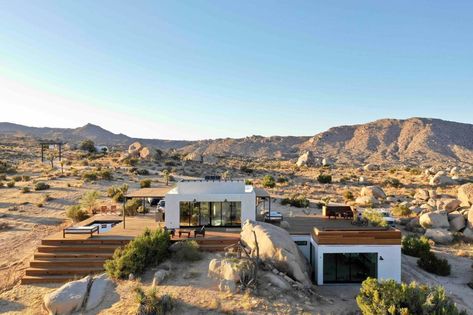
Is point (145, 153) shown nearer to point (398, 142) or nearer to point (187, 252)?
Answer: point (187, 252)

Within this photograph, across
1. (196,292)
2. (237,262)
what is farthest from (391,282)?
(196,292)

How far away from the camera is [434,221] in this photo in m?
29.4

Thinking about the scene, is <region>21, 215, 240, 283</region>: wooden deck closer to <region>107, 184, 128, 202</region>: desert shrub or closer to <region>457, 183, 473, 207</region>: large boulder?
<region>107, 184, 128, 202</region>: desert shrub

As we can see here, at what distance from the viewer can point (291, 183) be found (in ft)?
166

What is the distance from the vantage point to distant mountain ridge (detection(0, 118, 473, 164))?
5330 inches

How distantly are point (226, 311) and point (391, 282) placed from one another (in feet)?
21.5

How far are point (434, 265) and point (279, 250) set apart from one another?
11.2 m

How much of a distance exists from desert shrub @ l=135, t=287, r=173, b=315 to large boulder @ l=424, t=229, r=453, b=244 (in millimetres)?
22610

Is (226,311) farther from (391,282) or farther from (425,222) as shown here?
(425,222)

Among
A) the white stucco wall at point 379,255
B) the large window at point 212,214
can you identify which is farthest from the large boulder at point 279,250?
the large window at point 212,214

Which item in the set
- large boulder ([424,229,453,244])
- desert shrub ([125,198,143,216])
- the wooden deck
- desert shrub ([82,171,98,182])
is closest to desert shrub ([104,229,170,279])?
the wooden deck

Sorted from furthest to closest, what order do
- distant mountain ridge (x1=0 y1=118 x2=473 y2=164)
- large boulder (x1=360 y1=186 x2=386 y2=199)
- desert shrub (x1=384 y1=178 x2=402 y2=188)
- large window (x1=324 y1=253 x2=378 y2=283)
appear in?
distant mountain ridge (x1=0 y1=118 x2=473 y2=164)
desert shrub (x1=384 y1=178 x2=402 y2=188)
large boulder (x1=360 y1=186 x2=386 y2=199)
large window (x1=324 y1=253 x2=378 y2=283)

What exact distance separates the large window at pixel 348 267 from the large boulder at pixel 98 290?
10649mm

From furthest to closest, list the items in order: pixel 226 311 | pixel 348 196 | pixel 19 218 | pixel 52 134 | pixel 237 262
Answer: pixel 52 134, pixel 348 196, pixel 19 218, pixel 237 262, pixel 226 311
